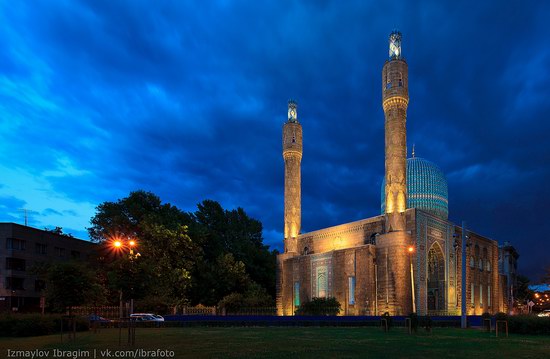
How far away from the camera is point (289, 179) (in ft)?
196

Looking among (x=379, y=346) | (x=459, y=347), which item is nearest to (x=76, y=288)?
(x=379, y=346)

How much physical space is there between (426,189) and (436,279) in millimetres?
10045

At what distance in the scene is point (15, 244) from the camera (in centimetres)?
5188

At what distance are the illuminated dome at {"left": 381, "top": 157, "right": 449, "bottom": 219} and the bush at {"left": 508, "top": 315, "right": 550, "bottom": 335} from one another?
1132 inches

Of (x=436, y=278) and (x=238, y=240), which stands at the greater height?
(x=238, y=240)

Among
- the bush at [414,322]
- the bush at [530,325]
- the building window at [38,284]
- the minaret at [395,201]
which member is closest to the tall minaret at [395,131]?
the minaret at [395,201]

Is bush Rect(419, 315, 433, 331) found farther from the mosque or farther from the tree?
the tree

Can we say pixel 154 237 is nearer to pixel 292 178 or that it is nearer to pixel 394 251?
pixel 292 178

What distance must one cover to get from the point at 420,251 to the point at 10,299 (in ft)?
139

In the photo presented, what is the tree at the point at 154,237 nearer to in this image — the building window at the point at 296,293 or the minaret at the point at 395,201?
the building window at the point at 296,293

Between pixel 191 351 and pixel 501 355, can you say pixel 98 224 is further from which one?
pixel 501 355

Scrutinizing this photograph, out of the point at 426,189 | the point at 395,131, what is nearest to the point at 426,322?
the point at 395,131

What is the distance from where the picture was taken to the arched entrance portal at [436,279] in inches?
1892

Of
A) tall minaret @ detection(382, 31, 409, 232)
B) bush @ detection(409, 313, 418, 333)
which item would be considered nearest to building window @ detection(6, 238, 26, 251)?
tall minaret @ detection(382, 31, 409, 232)
